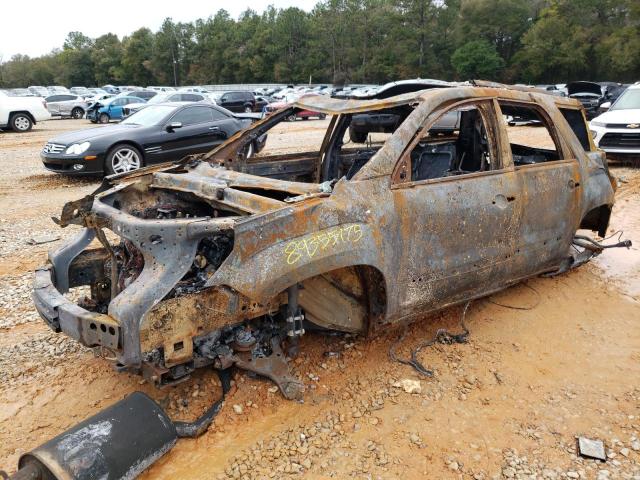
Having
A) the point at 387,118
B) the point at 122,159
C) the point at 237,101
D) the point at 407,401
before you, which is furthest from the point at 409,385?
the point at 237,101

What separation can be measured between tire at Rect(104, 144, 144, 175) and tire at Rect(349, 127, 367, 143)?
18.5 feet

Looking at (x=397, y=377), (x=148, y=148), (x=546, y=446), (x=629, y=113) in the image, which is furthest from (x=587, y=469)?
(x=629, y=113)

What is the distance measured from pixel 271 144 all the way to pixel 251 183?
12.1 meters

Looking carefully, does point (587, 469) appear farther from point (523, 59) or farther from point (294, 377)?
point (523, 59)

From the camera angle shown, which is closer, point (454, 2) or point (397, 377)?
point (397, 377)

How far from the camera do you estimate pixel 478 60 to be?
62.1 meters

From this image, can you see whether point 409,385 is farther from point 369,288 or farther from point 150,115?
point 150,115

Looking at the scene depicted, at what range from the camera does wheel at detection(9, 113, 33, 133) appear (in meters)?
19.0

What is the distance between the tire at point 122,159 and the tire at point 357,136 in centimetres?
565

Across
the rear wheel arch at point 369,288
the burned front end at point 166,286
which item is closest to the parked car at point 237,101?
the burned front end at point 166,286

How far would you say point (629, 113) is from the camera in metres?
10.4

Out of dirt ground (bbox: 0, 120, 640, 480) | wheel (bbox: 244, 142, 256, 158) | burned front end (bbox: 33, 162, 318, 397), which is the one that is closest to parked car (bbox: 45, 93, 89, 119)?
dirt ground (bbox: 0, 120, 640, 480)

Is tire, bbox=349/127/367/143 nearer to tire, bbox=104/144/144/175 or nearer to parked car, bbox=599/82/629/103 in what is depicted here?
tire, bbox=104/144/144/175

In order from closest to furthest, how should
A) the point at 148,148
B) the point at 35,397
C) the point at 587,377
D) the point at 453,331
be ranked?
1. the point at 35,397
2. the point at 587,377
3. the point at 453,331
4. the point at 148,148
